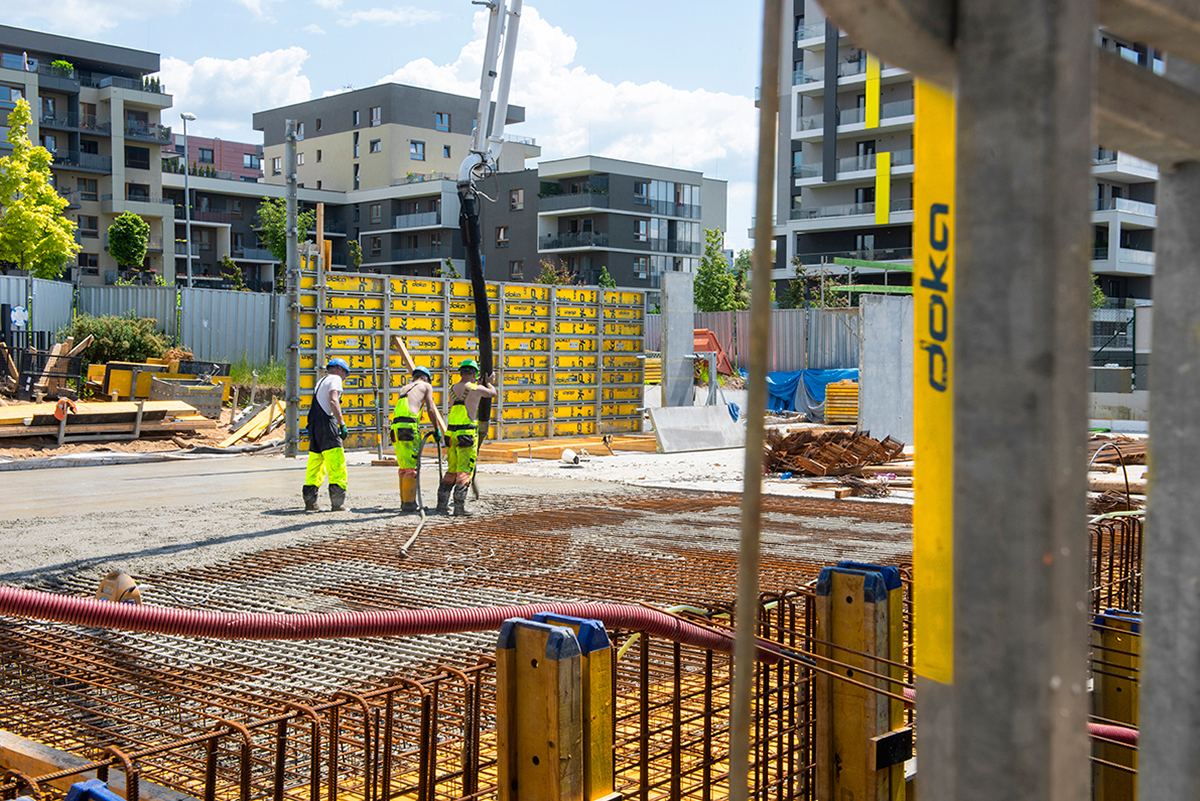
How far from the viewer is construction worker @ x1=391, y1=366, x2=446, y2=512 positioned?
11406 millimetres

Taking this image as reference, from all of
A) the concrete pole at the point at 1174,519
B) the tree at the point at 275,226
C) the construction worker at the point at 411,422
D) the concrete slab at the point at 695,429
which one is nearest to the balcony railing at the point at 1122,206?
the concrete slab at the point at 695,429

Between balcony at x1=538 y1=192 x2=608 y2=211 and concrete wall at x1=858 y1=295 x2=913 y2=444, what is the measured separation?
49.3 m

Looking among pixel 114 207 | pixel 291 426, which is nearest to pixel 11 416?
pixel 291 426

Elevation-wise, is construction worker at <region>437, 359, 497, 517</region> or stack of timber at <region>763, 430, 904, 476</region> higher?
construction worker at <region>437, 359, 497, 517</region>

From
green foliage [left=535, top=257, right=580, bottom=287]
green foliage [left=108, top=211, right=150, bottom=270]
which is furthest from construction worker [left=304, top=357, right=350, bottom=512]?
green foliage [left=108, top=211, right=150, bottom=270]

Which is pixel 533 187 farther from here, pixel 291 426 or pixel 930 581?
pixel 930 581

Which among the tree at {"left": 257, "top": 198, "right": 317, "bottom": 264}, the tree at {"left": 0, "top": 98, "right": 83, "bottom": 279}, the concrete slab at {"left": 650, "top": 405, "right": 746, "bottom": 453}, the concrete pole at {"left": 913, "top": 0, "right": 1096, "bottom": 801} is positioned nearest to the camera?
the concrete pole at {"left": 913, "top": 0, "right": 1096, "bottom": 801}

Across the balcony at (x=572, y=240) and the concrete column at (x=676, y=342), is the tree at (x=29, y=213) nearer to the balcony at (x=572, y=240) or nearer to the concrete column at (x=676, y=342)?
the concrete column at (x=676, y=342)

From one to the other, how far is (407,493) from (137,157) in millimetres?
59457

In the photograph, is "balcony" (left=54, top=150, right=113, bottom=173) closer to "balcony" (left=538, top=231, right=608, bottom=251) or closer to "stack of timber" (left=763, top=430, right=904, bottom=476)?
"balcony" (left=538, top=231, right=608, bottom=251)

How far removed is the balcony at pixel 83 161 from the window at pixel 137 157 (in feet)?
7.20

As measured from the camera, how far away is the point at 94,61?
63469mm

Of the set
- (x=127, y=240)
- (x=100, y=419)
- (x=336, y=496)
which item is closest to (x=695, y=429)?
(x=336, y=496)

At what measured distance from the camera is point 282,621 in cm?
386
